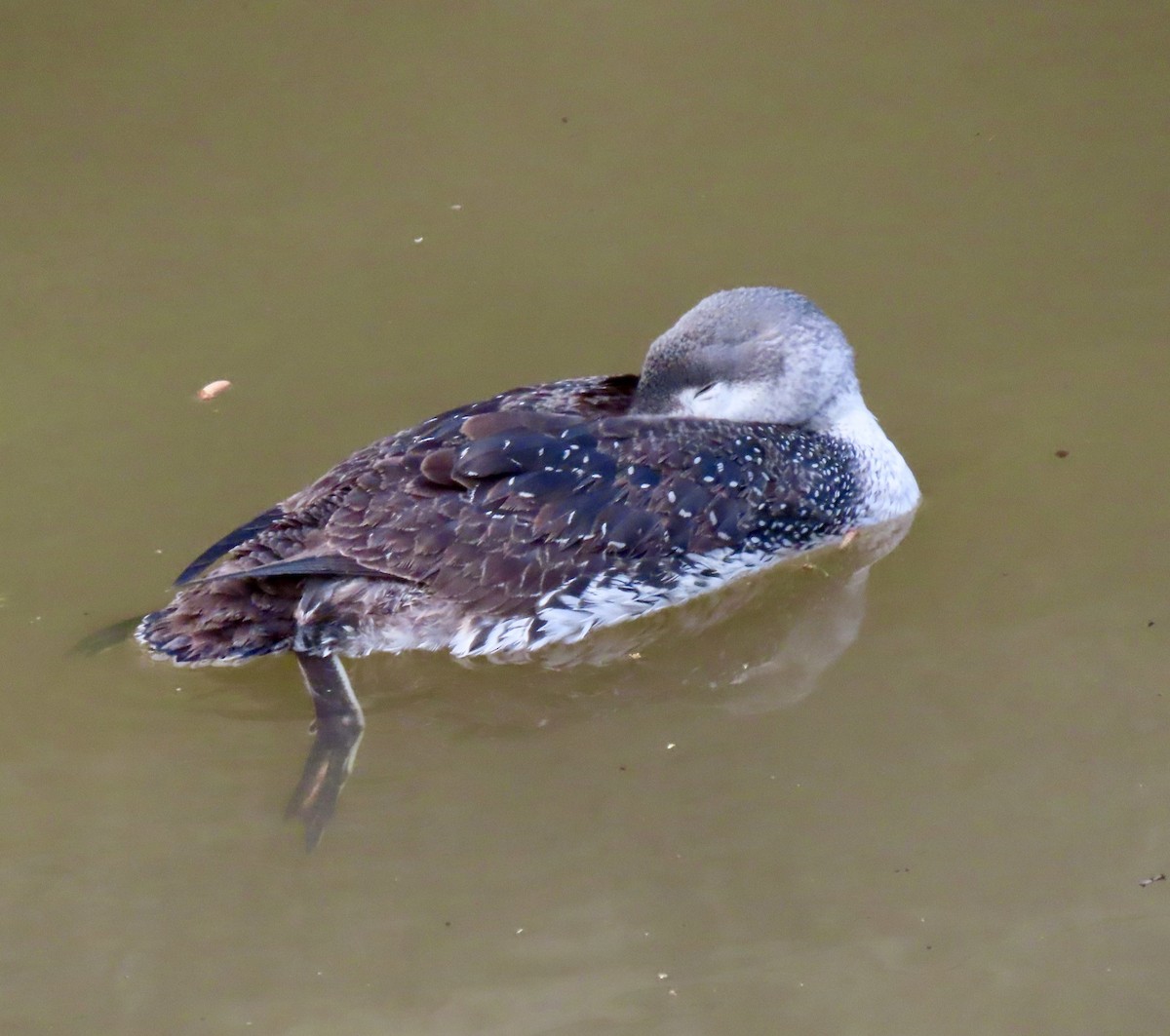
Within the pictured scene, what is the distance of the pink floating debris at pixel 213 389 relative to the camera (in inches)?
186

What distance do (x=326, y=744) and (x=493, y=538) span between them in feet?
2.18

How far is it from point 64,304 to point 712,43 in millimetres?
2692

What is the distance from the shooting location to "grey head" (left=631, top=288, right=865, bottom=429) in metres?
4.18

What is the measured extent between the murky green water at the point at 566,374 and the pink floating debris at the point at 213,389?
4 centimetres

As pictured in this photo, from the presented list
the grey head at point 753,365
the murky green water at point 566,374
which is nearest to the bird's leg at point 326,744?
→ the murky green water at point 566,374

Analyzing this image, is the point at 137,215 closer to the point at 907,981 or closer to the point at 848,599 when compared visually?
the point at 848,599

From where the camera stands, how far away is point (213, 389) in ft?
15.6

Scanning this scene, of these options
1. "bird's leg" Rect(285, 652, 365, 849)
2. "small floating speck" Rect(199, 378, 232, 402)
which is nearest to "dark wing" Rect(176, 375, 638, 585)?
"bird's leg" Rect(285, 652, 365, 849)

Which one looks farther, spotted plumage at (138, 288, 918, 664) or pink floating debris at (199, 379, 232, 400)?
pink floating debris at (199, 379, 232, 400)

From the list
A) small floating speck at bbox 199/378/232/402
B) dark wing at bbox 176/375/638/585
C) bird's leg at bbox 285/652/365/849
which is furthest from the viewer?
small floating speck at bbox 199/378/232/402

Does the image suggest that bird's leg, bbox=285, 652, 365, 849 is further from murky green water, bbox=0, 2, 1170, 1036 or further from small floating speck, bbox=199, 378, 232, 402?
small floating speck, bbox=199, 378, 232, 402

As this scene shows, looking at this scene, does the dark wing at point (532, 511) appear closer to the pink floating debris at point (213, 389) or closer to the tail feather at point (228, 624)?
the tail feather at point (228, 624)

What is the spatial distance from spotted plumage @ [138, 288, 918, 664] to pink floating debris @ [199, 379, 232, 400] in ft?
2.57

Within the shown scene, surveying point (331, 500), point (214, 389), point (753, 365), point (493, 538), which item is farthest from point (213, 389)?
point (753, 365)
